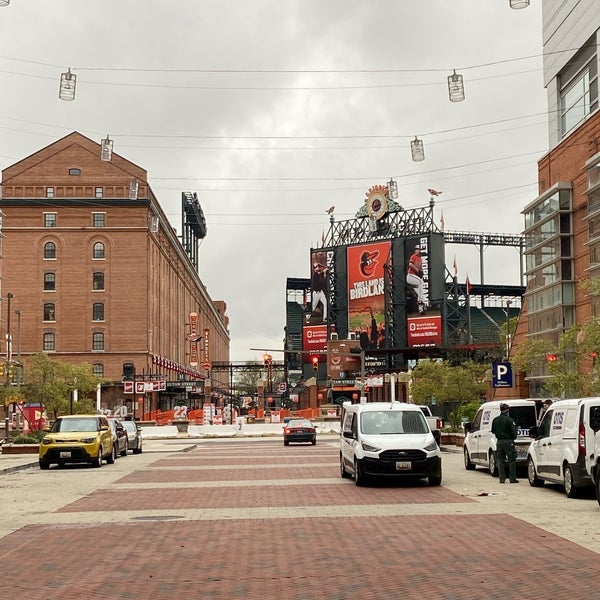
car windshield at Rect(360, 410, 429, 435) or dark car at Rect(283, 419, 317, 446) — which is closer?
car windshield at Rect(360, 410, 429, 435)

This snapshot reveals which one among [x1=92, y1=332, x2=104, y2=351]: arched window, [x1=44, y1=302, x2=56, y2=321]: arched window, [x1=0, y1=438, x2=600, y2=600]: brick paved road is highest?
[x1=44, y1=302, x2=56, y2=321]: arched window

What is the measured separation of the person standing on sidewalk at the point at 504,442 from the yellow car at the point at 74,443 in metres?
13.8

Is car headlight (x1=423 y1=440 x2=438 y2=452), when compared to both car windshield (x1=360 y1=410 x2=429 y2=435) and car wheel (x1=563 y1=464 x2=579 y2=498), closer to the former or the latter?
car windshield (x1=360 y1=410 x2=429 y2=435)

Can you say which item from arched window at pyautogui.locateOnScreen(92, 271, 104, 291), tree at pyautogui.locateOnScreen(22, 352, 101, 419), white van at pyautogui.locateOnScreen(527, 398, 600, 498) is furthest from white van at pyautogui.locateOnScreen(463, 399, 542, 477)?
arched window at pyautogui.locateOnScreen(92, 271, 104, 291)

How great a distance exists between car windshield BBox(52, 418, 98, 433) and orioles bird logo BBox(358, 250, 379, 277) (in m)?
81.0

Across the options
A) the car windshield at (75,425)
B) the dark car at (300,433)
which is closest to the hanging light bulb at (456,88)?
the car windshield at (75,425)

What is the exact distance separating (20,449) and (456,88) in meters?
24.6

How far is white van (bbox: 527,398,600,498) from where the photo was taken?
18.0 metres

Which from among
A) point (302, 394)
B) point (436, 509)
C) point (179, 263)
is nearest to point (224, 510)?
point (436, 509)

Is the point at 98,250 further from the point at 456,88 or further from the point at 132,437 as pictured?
the point at 456,88

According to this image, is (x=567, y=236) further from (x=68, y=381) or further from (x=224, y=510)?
(x=224, y=510)

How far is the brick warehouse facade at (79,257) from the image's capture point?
3748 inches

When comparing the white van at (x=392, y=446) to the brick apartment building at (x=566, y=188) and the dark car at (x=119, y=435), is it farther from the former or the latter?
the brick apartment building at (x=566, y=188)

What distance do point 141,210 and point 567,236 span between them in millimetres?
→ 50990
